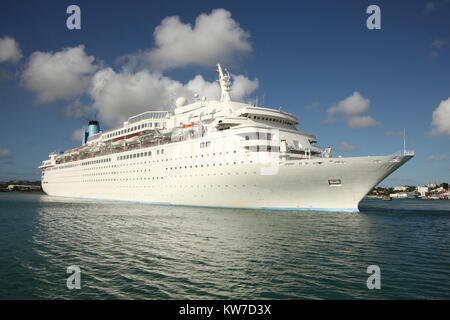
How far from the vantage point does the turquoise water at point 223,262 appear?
6.57 m

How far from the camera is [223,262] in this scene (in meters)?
8.79

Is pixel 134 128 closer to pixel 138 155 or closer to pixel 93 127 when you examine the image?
pixel 138 155

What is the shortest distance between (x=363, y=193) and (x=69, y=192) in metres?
52.9

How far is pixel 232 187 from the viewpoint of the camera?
938 inches

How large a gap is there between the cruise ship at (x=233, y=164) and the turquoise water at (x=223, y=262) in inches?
245

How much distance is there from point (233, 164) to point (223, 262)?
14.9 metres

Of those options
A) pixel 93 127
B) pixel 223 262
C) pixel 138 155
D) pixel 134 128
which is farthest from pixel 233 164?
pixel 93 127

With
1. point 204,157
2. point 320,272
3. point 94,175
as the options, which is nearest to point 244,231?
point 320,272

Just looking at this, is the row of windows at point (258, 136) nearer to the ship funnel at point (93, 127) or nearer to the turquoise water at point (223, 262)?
the turquoise water at point (223, 262)

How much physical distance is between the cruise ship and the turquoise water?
6.22m

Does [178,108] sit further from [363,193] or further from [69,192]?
[69,192]
